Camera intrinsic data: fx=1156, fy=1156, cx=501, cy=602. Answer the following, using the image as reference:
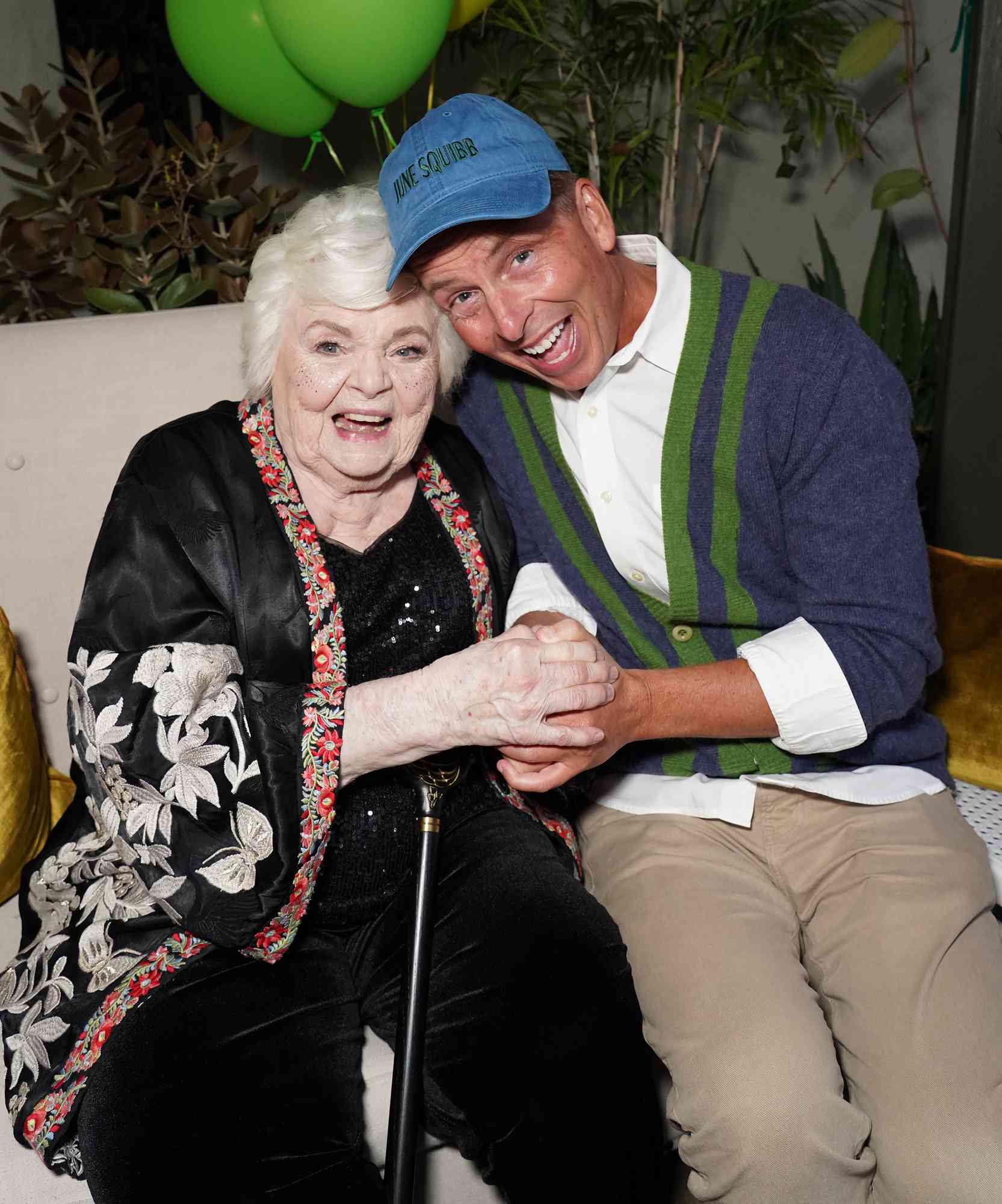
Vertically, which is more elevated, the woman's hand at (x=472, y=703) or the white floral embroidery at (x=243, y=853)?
the woman's hand at (x=472, y=703)

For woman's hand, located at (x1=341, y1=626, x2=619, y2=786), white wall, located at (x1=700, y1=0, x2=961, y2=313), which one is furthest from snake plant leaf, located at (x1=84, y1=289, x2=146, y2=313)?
white wall, located at (x1=700, y1=0, x2=961, y2=313)

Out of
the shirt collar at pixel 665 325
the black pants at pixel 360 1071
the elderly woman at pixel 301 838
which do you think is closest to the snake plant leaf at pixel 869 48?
the shirt collar at pixel 665 325

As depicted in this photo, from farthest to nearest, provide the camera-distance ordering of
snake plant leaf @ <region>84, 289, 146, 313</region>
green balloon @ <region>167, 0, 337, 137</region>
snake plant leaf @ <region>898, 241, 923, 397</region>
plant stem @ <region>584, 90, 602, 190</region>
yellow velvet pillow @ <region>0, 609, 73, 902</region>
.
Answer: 1. snake plant leaf @ <region>898, 241, 923, 397</region>
2. plant stem @ <region>584, 90, 602, 190</region>
3. snake plant leaf @ <region>84, 289, 146, 313</region>
4. green balloon @ <region>167, 0, 337, 137</region>
5. yellow velvet pillow @ <region>0, 609, 73, 902</region>

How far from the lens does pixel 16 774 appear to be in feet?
5.26

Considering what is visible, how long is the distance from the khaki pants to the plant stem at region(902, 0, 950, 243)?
2.84 metres

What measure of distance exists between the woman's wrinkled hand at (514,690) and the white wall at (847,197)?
341 cm

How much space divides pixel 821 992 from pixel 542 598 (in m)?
0.62

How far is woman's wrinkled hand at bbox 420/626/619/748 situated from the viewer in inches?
52.6

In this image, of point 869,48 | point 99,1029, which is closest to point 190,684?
point 99,1029

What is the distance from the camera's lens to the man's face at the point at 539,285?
141 centimetres

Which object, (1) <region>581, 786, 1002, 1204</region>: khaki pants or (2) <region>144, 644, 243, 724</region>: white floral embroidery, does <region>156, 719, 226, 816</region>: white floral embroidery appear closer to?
(2) <region>144, 644, 243, 724</region>: white floral embroidery

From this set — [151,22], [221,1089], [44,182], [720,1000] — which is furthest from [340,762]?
[151,22]

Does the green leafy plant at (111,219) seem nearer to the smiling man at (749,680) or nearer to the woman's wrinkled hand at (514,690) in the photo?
the smiling man at (749,680)

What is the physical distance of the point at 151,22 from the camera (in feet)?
11.9
